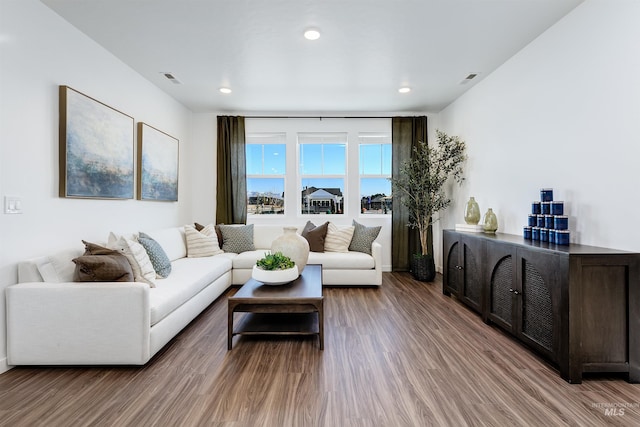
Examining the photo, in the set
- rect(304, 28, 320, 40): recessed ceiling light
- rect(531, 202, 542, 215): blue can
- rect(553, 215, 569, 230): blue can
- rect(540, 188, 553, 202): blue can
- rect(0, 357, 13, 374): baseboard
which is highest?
rect(304, 28, 320, 40): recessed ceiling light

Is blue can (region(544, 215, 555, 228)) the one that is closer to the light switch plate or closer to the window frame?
the window frame

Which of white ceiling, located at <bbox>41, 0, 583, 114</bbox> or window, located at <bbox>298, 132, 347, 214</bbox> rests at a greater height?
white ceiling, located at <bbox>41, 0, 583, 114</bbox>

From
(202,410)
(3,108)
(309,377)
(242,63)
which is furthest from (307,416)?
(242,63)

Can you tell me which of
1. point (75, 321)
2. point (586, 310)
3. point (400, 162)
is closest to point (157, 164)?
point (75, 321)

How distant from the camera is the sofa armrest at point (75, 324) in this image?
2037mm

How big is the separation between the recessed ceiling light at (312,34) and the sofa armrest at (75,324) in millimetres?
2505

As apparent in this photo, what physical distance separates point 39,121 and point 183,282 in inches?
66.1

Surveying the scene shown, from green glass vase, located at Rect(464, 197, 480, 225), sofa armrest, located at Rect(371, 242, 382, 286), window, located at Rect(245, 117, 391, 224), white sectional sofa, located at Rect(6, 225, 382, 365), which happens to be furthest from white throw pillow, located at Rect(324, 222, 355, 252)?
white sectional sofa, located at Rect(6, 225, 382, 365)

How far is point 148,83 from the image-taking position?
383 centimetres

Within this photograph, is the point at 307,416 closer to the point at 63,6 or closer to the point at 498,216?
the point at 498,216

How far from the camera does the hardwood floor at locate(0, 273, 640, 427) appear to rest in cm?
161

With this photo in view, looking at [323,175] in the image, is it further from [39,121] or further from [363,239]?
[39,121]

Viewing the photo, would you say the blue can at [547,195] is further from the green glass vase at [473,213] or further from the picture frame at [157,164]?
the picture frame at [157,164]

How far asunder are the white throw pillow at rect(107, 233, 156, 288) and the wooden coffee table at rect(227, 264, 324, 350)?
0.80 metres
